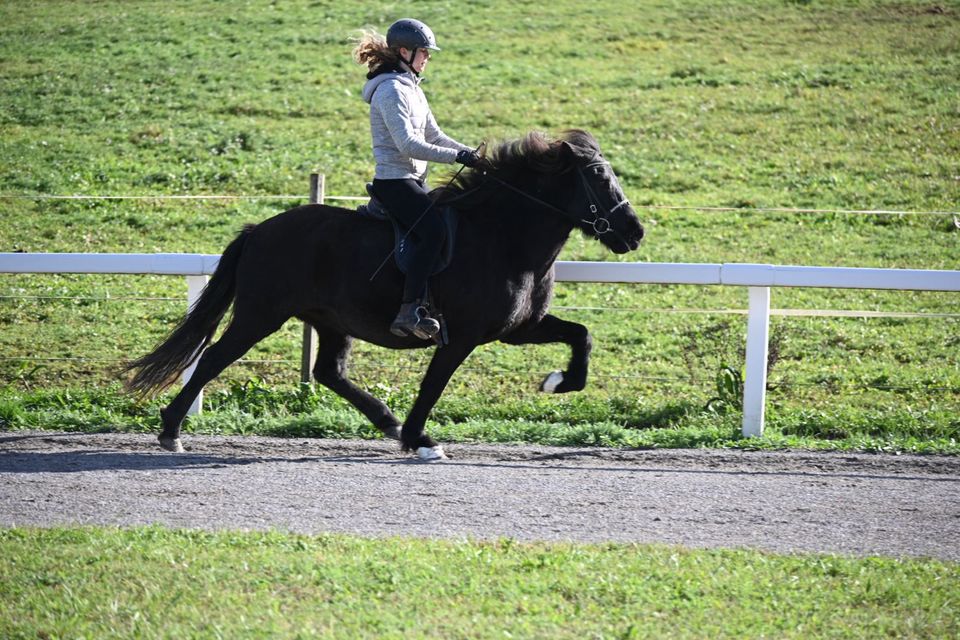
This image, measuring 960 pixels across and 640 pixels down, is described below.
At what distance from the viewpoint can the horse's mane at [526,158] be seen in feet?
27.0

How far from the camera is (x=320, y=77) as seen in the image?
2647 centimetres

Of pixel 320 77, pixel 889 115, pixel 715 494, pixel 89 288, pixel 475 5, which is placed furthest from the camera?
pixel 475 5

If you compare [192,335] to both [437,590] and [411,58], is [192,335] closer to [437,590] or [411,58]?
[411,58]

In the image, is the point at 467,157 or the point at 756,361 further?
the point at 756,361

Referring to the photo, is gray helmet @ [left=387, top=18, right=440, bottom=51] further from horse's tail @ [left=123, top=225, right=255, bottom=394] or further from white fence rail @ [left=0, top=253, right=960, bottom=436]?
white fence rail @ [left=0, top=253, right=960, bottom=436]

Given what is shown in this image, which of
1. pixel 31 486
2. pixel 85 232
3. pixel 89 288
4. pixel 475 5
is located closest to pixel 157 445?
pixel 31 486

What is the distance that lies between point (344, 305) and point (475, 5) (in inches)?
1039

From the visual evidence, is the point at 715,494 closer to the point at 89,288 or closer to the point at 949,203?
the point at 89,288

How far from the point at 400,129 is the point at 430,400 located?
6.26 feet

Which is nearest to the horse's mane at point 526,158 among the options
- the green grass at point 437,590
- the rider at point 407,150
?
the rider at point 407,150

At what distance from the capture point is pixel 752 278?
9.00 m

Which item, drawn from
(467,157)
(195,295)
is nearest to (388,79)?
(467,157)

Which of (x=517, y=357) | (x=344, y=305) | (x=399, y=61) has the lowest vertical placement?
(x=517, y=357)

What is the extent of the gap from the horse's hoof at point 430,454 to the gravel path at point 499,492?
93 millimetres
